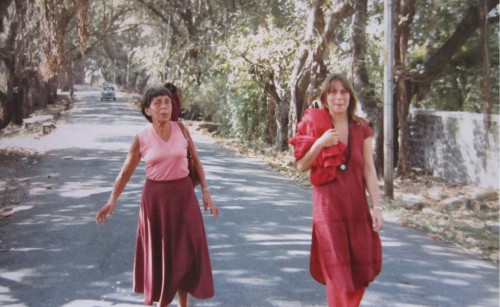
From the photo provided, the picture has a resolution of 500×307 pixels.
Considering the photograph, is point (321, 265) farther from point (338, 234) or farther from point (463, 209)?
point (463, 209)

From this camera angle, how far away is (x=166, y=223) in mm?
3725

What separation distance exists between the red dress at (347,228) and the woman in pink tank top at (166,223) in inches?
35.5

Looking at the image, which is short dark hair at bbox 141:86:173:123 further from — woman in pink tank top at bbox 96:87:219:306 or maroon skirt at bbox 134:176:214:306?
maroon skirt at bbox 134:176:214:306

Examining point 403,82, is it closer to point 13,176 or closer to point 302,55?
point 302,55

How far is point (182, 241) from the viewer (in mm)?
3744

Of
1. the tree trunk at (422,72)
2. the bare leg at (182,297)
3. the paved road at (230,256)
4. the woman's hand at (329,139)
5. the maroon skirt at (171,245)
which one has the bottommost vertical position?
the paved road at (230,256)

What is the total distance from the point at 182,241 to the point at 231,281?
4.47ft

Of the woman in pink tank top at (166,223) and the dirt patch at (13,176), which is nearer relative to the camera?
the woman in pink tank top at (166,223)

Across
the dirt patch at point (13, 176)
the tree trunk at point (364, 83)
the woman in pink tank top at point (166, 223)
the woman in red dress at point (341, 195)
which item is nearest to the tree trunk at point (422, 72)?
the tree trunk at point (364, 83)

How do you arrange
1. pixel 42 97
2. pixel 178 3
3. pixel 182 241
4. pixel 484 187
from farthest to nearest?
pixel 42 97, pixel 178 3, pixel 484 187, pixel 182 241

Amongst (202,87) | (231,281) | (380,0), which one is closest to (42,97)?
(202,87)

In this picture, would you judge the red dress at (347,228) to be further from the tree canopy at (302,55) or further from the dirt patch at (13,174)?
the tree canopy at (302,55)

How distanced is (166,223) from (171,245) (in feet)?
0.53

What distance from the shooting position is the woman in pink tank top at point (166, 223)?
12.2 feet
